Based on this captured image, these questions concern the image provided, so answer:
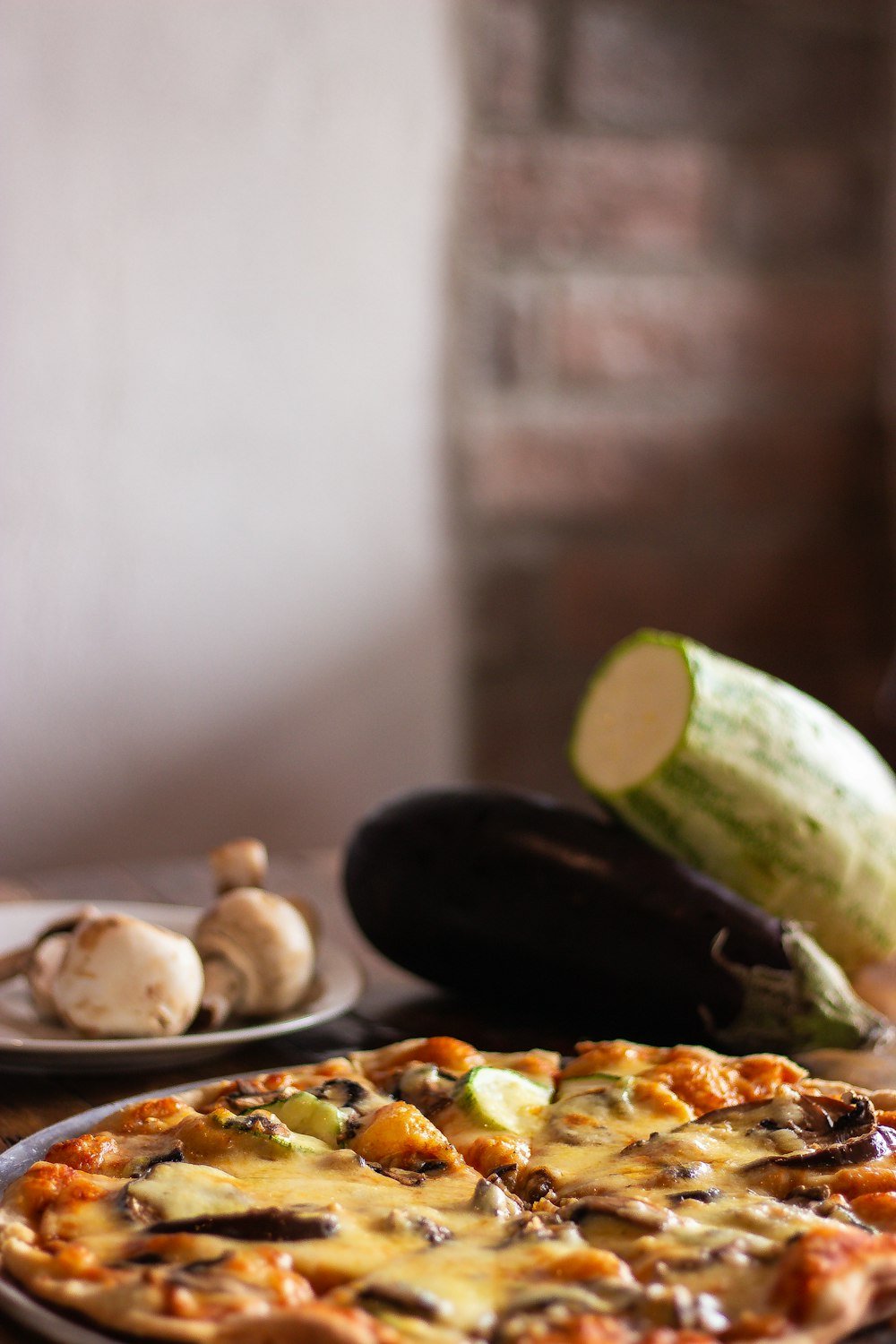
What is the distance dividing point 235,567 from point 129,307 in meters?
0.49

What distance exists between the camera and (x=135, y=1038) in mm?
1137

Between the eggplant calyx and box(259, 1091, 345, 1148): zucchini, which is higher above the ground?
box(259, 1091, 345, 1148): zucchini

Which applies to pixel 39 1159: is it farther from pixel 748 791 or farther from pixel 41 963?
pixel 748 791

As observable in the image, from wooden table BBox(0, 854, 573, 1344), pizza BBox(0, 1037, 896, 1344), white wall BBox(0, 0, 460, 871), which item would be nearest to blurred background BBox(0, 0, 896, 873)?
white wall BBox(0, 0, 460, 871)

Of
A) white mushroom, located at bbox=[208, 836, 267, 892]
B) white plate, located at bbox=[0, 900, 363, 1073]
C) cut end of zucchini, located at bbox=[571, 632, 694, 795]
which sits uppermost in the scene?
cut end of zucchini, located at bbox=[571, 632, 694, 795]

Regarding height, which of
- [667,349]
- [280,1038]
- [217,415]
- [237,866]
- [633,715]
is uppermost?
[667,349]

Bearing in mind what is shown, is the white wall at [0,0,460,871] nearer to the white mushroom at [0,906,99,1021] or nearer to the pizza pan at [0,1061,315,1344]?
the white mushroom at [0,906,99,1021]

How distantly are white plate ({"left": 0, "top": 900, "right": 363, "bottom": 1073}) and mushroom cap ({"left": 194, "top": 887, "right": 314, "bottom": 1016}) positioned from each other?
0.02 m

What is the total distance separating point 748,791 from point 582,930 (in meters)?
0.20

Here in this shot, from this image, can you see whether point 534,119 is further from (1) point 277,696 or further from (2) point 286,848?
(2) point 286,848

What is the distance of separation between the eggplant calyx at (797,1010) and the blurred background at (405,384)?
1710mm

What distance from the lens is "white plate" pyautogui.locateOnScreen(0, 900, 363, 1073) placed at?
1.12 metres

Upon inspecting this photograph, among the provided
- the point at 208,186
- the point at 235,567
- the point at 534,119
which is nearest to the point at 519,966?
the point at 235,567

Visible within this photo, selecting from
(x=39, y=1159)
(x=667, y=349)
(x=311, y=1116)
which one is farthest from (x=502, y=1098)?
(x=667, y=349)
